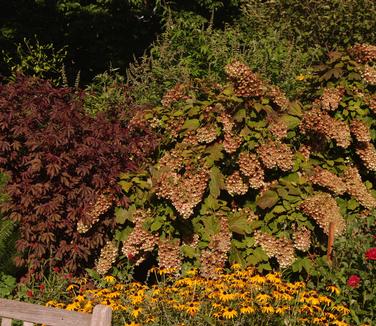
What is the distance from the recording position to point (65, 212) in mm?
5281

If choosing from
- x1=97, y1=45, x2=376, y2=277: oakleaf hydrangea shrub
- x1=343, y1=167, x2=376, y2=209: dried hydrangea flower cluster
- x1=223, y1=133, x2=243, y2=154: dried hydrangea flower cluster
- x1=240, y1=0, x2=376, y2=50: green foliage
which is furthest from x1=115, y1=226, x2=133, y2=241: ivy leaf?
x1=240, y1=0, x2=376, y2=50: green foliage

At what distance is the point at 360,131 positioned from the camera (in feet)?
17.8

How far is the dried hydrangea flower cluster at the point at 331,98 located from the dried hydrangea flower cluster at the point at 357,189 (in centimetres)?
54

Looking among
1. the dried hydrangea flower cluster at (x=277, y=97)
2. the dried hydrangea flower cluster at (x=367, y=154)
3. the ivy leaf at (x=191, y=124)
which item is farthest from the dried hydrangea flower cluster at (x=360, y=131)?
the ivy leaf at (x=191, y=124)

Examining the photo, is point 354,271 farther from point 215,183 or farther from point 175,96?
point 175,96

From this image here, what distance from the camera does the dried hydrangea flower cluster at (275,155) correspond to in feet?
16.6

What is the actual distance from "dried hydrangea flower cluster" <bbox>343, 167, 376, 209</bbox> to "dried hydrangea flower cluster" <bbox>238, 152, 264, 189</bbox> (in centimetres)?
82

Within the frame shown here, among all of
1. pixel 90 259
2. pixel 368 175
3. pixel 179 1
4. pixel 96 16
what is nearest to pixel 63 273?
pixel 90 259

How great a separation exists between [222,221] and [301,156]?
835 mm

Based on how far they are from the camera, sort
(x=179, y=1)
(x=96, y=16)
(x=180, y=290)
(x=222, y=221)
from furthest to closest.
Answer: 1. (x=179, y=1)
2. (x=96, y=16)
3. (x=222, y=221)
4. (x=180, y=290)

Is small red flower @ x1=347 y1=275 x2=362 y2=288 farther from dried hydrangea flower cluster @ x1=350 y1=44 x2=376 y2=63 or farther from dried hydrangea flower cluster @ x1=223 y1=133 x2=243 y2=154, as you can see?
dried hydrangea flower cluster @ x1=350 y1=44 x2=376 y2=63

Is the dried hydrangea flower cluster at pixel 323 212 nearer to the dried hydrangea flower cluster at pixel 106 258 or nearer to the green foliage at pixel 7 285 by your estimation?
the dried hydrangea flower cluster at pixel 106 258

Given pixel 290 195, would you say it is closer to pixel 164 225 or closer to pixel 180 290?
pixel 164 225

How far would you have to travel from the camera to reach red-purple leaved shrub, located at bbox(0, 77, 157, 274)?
513cm
